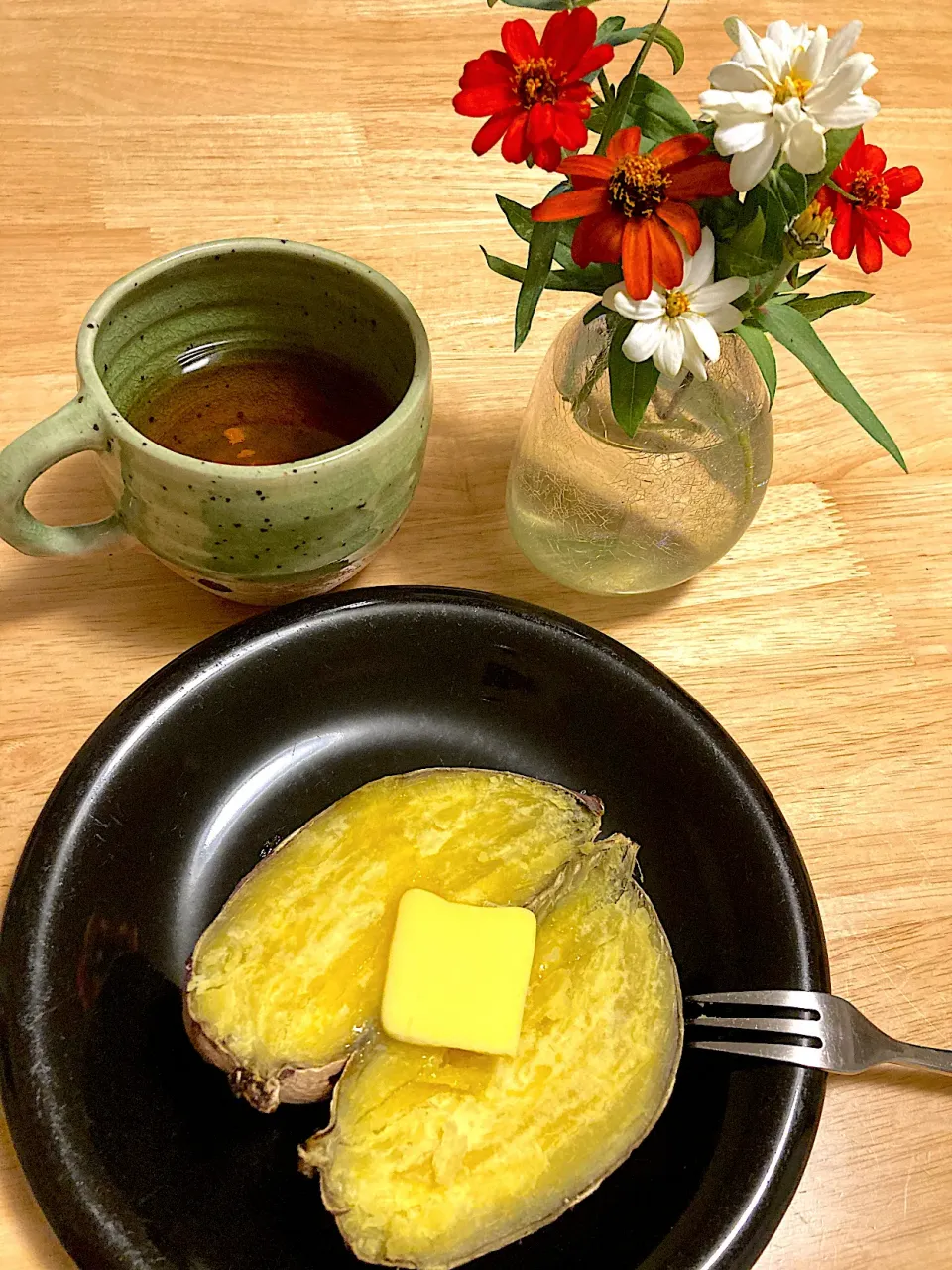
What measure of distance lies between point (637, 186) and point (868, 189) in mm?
91

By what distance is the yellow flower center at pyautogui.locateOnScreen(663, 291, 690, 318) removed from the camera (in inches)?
17.2

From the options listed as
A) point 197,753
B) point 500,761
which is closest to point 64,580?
point 197,753

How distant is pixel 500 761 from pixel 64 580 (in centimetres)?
26

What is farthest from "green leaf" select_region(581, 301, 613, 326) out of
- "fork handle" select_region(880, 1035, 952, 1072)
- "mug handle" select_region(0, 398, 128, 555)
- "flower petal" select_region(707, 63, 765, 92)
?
"fork handle" select_region(880, 1035, 952, 1072)

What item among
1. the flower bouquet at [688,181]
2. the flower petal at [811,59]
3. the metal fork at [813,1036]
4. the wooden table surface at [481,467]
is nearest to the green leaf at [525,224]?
the flower bouquet at [688,181]

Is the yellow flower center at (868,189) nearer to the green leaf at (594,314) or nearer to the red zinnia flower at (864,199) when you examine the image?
the red zinnia flower at (864,199)

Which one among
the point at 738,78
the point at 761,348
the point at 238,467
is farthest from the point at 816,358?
the point at 238,467

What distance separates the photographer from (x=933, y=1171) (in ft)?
1.58

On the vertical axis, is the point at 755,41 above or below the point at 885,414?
above

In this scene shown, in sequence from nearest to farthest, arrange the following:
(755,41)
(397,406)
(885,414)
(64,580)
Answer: (755,41)
(397,406)
(64,580)
(885,414)

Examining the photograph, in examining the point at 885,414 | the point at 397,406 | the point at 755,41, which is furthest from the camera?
the point at 885,414

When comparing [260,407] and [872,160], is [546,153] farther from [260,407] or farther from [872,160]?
[260,407]

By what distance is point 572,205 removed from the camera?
1.35 feet

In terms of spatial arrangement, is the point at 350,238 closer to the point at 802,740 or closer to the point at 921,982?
the point at 802,740
